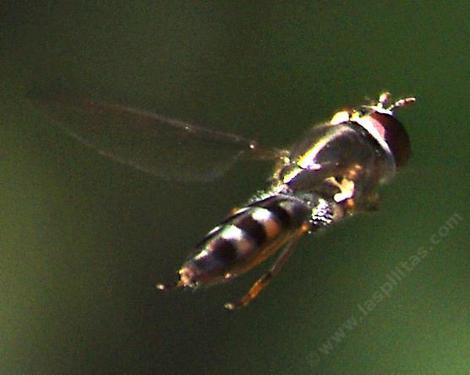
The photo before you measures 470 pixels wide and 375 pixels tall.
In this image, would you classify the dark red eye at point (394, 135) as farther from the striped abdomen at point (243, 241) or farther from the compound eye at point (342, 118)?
the striped abdomen at point (243, 241)

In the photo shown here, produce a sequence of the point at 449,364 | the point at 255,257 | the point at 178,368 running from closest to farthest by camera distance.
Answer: the point at 255,257, the point at 449,364, the point at 178,368

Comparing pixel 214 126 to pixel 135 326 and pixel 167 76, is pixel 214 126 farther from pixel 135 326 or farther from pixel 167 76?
pixel 135 326

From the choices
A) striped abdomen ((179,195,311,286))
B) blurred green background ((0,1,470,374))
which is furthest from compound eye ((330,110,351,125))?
blurred green background ((0,1,470,374))

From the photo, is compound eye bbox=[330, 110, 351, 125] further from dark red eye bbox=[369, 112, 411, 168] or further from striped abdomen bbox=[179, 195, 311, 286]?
striped abdomen bbox=[179, 195, 311, 286]

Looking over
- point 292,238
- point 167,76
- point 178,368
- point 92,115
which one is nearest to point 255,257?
point 292,238

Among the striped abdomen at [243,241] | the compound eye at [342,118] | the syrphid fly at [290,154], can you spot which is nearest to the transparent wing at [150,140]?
the syrphid fly at [290,154]

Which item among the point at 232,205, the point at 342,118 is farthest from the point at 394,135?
the point at 232,205
